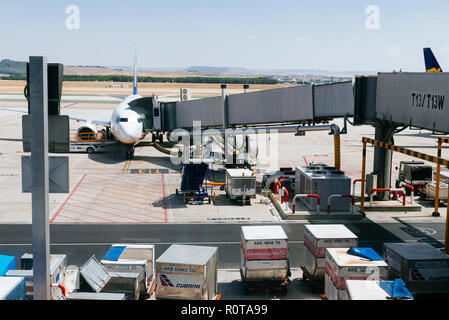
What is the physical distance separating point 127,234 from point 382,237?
496 inches

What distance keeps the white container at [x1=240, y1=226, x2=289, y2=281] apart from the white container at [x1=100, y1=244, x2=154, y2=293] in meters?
3.35

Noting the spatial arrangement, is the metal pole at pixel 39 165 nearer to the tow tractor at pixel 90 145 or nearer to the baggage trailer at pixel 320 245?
the baggage trailer at pixel 320 245

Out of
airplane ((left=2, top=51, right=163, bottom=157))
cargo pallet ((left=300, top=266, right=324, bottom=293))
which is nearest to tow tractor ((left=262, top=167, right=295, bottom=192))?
airplane ((left=2, top=51, right=163, bottom=157))

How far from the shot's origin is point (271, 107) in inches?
1396

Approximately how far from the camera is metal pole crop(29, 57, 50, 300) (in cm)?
880

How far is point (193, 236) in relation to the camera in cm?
2462

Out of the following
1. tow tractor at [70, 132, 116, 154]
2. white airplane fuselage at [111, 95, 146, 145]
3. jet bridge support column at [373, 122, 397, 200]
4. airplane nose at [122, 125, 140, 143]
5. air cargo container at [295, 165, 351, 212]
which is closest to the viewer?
air cargo container at [295, 165, 351, 212]

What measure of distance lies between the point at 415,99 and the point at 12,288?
19437mm

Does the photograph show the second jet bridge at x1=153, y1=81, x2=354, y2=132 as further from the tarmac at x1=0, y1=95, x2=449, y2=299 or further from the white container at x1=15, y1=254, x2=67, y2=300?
the white container at x1=15, y1=254, x2=67, y2=300

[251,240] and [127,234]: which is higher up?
[251,240]

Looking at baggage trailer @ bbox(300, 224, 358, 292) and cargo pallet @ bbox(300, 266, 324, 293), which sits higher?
baggage trailer @ bbox(300, 224, 358, 292)

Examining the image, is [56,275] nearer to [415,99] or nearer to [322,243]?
[322,243]

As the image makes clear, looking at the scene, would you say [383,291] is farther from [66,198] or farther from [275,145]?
[275,145]
